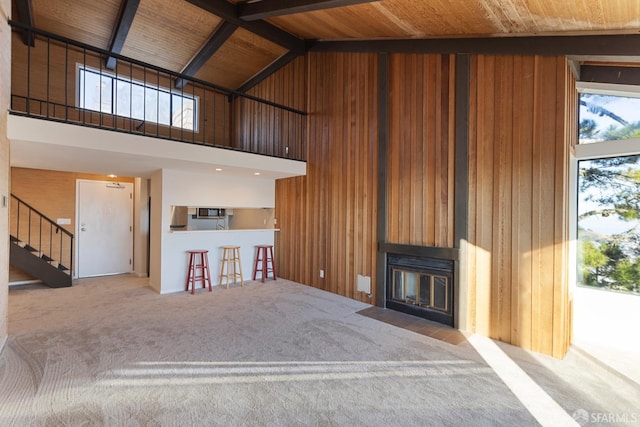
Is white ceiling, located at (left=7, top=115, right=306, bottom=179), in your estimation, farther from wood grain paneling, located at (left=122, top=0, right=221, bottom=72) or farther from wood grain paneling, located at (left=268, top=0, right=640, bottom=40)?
wood grain paneling, located at (left=122, top=0, right=221, bottom=72)

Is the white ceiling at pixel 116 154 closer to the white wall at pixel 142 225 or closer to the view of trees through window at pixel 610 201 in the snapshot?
the white wall at pixel 142 225

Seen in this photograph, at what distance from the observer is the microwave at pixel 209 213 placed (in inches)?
246

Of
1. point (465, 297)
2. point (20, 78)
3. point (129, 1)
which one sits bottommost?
point (465, 297)

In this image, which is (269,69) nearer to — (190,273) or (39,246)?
(190,273)

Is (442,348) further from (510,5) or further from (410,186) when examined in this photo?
(510,5)

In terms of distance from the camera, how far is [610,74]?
338 centimetres

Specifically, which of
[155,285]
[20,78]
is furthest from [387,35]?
[20,78]

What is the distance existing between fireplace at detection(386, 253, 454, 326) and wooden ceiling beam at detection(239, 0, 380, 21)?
10.3ft

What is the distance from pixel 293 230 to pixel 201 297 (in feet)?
6.69

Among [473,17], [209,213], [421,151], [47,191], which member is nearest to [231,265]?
[209,213]

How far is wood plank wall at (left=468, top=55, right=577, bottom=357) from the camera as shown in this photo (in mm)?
3002

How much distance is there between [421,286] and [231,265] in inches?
141

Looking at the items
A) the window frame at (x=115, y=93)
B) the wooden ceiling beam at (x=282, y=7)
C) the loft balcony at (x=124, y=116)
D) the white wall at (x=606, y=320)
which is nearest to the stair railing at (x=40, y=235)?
the loft balcony at (x=124, y=116)

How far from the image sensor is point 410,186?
4.14 meters
